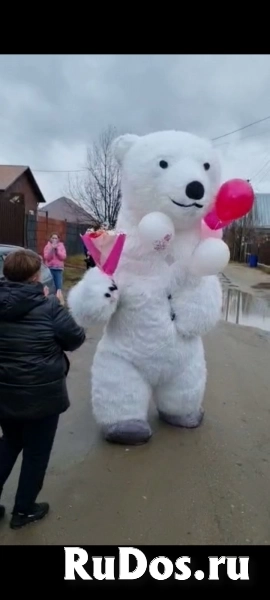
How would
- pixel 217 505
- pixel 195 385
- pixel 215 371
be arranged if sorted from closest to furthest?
1. pixel 217 505
2. pixel 195 385
3. pixel 215 371

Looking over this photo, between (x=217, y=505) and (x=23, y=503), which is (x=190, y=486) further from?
(x=23, y=503)

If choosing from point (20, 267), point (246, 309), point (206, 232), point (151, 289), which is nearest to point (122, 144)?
point (206, 232)

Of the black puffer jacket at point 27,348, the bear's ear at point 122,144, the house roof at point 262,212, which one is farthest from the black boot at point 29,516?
the house roof at point 262,212

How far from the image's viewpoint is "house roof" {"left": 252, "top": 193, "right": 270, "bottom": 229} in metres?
45.1

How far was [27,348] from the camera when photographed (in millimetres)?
2240

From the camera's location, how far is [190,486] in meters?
2.82

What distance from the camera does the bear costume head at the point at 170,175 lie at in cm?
291

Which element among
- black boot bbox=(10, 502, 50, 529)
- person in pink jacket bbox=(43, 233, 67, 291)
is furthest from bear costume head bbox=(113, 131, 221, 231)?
person in pink jacket bbox=(43, 233, 67, 291)

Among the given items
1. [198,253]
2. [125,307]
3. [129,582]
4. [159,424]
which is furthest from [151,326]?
[129,582]

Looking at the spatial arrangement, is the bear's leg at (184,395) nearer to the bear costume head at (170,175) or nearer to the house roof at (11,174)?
the bear costume head at (170,175)

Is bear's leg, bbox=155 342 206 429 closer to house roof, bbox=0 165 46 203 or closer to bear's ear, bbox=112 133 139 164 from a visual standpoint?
bear's ear, bbox=112 133 139 164

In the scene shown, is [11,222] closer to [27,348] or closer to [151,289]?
[151,289]

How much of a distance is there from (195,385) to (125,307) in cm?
79

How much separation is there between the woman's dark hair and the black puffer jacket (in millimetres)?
51
